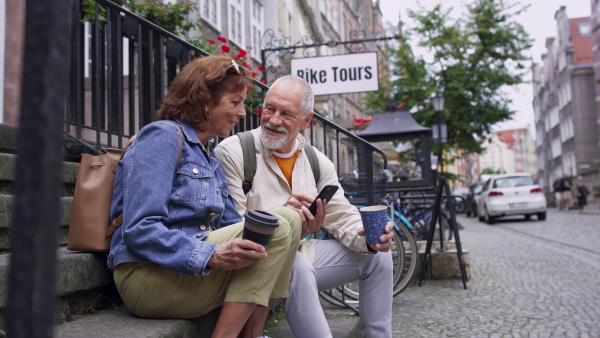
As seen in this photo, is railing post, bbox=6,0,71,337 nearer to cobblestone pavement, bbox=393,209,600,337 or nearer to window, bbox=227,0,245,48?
cobblestone pavement, bbox=393,209,600,337

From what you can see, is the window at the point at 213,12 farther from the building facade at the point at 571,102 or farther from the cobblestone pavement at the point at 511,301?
the building facade at the point at 571,102

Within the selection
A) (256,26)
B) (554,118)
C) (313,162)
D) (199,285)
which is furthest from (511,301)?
(554,118)

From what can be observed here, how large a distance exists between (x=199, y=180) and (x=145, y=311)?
499mm

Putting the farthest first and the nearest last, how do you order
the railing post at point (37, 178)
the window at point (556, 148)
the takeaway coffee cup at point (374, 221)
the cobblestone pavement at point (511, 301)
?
1. the window at point (556, 148)
2. the cobblestone pavement at point (511, 301)
3. the takeaway coffee cup at point (374, 221)
4. the railing post at point (37, 178)

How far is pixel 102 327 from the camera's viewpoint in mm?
2031

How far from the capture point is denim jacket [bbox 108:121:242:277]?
1942 millimetres

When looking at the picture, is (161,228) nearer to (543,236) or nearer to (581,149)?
(543,236)

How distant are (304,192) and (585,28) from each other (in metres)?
51.1

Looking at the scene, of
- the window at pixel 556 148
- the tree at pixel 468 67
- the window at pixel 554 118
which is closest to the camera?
the tree at pixel 468 67

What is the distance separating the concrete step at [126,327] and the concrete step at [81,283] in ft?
0.18

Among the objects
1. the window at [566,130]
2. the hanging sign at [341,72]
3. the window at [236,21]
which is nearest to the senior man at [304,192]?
the hanging sign at [341,72]

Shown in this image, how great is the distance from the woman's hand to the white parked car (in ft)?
58.2

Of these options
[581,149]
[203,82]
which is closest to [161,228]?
[203,82]

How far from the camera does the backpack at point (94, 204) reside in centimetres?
212
